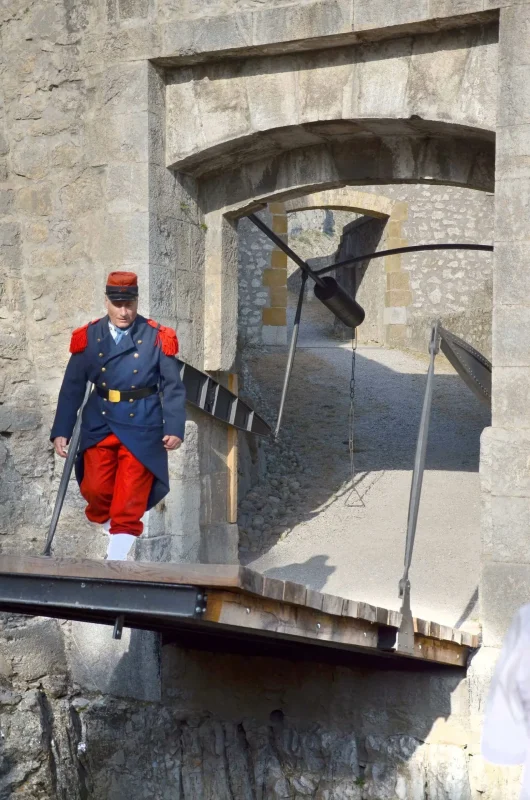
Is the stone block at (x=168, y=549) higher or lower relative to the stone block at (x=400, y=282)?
lower

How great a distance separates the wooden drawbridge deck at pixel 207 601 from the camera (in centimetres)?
431

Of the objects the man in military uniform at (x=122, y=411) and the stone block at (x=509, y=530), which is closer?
the man in military uniform at (x=122, y=411)

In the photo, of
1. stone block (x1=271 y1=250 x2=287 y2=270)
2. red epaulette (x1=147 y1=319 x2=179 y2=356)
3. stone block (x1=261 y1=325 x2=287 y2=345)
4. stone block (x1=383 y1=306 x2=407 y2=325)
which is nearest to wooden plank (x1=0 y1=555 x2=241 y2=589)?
red epaulette (x1=147 y1=319 x2=179 y2=356)

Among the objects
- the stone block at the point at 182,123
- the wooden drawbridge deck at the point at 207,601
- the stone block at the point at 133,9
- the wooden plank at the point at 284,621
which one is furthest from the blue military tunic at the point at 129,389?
the stone block at the point at 133,9

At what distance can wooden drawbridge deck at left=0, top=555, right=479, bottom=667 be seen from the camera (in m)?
4.31

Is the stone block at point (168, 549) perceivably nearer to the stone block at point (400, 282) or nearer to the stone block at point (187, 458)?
the stone block at point (187, 458)

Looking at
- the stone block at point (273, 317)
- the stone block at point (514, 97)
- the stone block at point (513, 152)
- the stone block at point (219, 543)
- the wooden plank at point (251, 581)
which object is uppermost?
the stone block at point (273, 317)

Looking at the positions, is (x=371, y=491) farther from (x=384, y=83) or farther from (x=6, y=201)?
(x=384, y=83)

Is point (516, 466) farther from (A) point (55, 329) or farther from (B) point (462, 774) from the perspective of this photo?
(A) point (55, 329)

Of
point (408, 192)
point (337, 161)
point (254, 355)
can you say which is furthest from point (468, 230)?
point (337, 161)

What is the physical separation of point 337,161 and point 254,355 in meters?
6.27

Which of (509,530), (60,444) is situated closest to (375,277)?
(509,530)

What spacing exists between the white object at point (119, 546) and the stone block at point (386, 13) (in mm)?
2647

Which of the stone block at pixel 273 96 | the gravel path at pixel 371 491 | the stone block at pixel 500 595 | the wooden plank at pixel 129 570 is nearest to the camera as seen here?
the wooden plank at pixel 129 570
